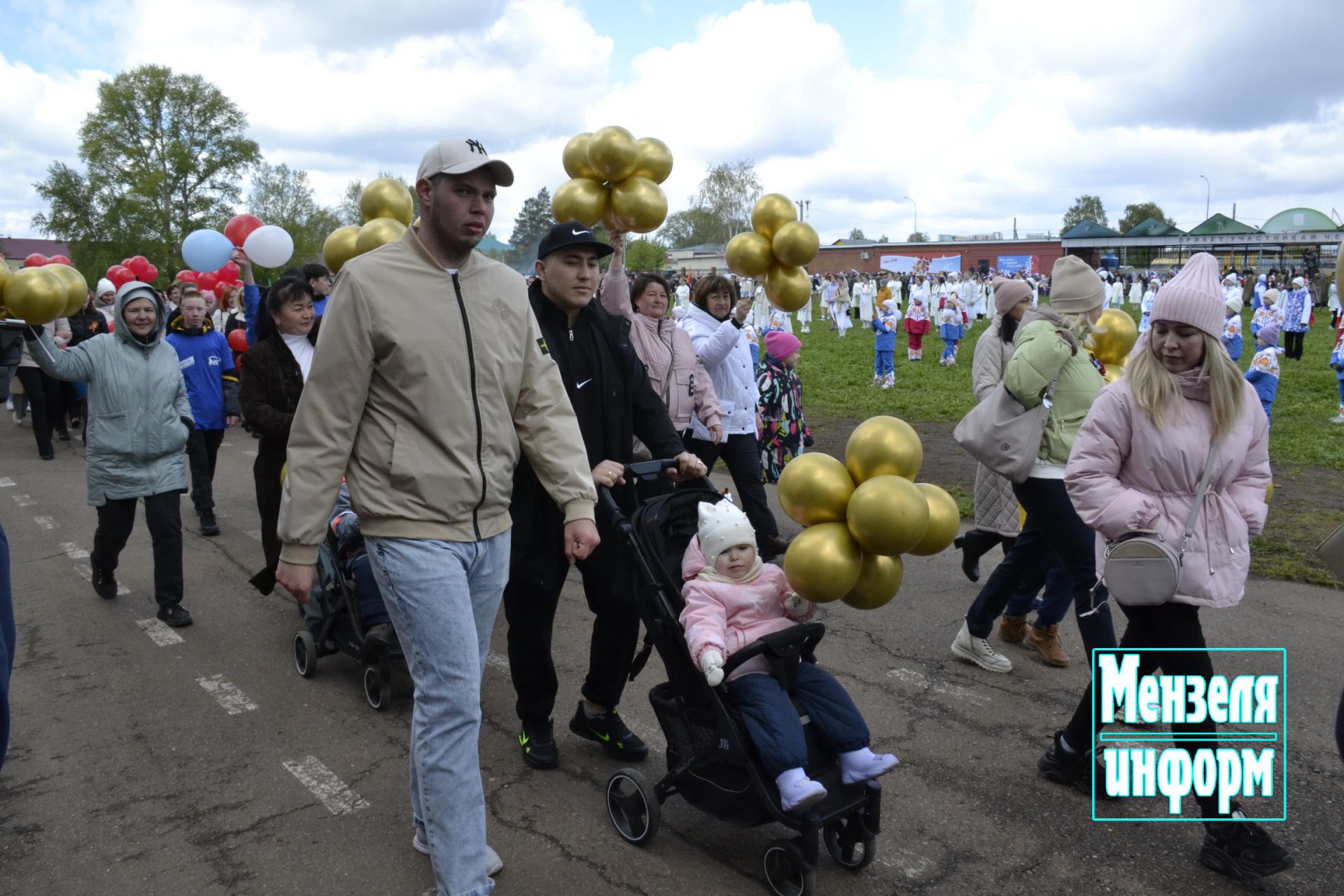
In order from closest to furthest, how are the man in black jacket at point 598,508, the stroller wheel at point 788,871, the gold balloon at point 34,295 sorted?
the stroller wheel at point 788,871, the man in black jacket at point 598,508, the gold balloon at point 34,295

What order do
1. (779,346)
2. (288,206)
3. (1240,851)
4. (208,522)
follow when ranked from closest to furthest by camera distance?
1. (1240,851)
2. (779,346)
3. (208,522)
4. (288,206)

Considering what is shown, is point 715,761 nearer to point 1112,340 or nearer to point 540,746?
point 540,746

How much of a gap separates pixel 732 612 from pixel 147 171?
59885 millimetres

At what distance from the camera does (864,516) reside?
3.10 metres

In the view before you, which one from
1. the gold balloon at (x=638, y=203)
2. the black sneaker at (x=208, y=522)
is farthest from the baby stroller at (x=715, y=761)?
the black sneaker at (x=208, y=522)

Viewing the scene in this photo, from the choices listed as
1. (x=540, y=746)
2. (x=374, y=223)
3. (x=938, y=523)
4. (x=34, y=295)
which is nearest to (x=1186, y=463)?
(x=938, y=523)

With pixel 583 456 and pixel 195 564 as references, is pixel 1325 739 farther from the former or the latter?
pixel 195 564

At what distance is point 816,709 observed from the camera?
3.16 meters

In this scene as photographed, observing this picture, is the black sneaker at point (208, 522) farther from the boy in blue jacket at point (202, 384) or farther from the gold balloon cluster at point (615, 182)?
the gold balloon cluster at point (615, 182)

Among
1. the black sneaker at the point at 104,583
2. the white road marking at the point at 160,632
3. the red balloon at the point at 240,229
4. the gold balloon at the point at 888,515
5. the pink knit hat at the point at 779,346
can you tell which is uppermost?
the red balloon at the point at 240,229

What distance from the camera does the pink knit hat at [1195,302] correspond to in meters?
3.38

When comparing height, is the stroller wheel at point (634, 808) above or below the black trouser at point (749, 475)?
below

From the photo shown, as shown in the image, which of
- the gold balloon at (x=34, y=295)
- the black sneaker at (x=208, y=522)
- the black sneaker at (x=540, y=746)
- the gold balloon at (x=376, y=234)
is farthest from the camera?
the black sneaker at (x=208, y=522)

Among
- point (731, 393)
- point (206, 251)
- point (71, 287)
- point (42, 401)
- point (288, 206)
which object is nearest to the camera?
point (71, 287)
